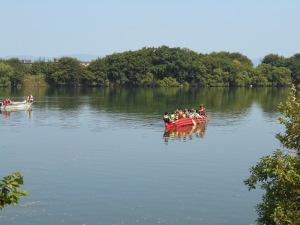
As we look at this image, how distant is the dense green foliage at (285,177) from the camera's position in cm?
1311

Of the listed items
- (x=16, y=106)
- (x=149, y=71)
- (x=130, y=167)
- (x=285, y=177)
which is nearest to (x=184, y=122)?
(x=130, y=167)

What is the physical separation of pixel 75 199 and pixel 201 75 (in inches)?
4427

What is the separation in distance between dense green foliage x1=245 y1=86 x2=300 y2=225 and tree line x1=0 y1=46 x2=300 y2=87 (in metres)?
110

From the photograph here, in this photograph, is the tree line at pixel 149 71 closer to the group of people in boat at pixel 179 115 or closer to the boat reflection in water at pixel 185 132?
the group of people in boat at pixel 179 115

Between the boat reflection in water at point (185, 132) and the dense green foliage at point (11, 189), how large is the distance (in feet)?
111

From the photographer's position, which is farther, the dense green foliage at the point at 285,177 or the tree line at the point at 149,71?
the tree line at the point at 149,71

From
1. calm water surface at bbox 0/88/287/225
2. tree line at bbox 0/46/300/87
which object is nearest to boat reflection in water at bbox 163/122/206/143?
calm water surface at bbox 0/88/287/225

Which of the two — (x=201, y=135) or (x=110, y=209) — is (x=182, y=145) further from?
(x=110, y=209)

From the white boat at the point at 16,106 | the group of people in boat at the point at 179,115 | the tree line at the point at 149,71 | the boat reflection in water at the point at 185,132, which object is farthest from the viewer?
the tree line at the point at 149,71

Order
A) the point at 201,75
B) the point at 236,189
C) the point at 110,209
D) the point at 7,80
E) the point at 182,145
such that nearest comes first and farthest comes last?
the point at 110,209, the point at 236,189, the point at 182,145, the point at 7,80, the point at 201,75

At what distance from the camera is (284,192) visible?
1373cm

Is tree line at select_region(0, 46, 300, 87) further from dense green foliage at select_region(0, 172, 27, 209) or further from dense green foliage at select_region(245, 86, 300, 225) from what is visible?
dense green foliage at select_region(0, 172, 27, 209)

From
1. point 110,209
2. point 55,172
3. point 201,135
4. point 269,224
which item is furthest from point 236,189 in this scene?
point 201,135

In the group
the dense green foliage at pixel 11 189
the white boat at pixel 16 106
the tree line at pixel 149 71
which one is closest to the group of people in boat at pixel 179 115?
the white boat at pixel 16 106
